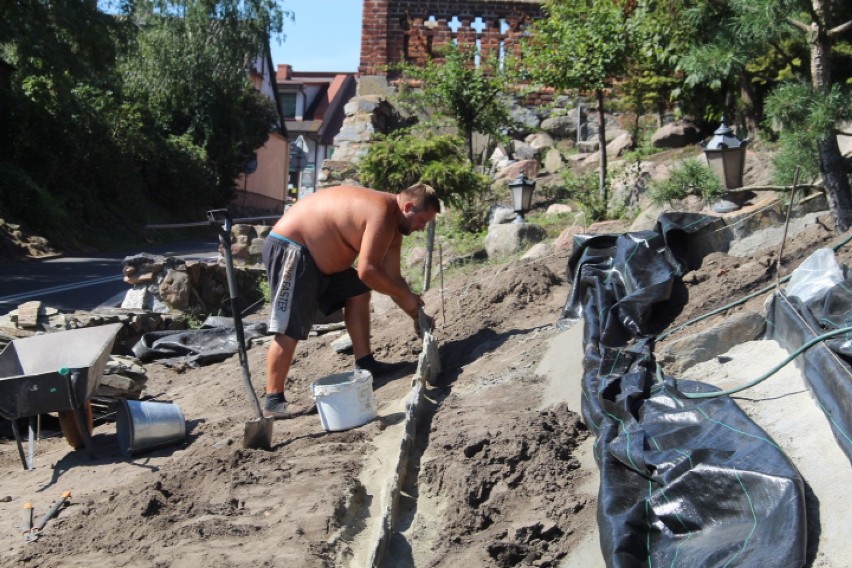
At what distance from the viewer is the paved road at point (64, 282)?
1305 centimetres

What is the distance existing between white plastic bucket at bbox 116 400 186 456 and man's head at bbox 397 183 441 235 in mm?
1908

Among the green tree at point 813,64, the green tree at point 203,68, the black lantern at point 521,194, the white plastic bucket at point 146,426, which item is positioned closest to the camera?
the white plastic bucket at point 146,426

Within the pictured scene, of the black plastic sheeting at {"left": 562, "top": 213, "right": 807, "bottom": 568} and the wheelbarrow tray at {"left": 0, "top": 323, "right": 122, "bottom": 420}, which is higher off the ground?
the black plastic sheeting at {"left": 562, "top": 213, "right": 807, "bottom": 568}

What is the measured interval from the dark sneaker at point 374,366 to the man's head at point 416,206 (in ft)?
3.33

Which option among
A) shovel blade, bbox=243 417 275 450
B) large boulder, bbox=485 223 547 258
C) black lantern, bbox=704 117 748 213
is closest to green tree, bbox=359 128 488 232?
large boulder, bbox=485 223 547 258

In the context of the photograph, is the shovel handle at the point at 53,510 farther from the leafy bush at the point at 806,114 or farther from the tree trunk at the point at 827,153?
the tree trunk at the point at 827,153

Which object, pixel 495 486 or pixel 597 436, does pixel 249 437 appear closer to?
pixel 495 486

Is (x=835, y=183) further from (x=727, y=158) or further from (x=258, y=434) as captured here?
(x=258, y=434)

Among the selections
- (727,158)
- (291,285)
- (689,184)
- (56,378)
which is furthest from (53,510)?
(727,158)

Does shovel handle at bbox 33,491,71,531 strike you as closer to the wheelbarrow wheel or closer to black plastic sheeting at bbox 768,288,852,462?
the wheelbarrow wheel

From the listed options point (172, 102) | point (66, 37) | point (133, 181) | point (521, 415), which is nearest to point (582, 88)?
point (521, 415)

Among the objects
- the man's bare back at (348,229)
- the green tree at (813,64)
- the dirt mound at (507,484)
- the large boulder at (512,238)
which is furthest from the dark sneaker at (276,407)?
the large boulder at (512,238)

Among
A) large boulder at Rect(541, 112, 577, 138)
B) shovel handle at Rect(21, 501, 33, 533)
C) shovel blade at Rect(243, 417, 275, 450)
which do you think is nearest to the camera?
shovel handle at Rect(21, 501, 33, 533)

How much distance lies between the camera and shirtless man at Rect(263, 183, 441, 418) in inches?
234
